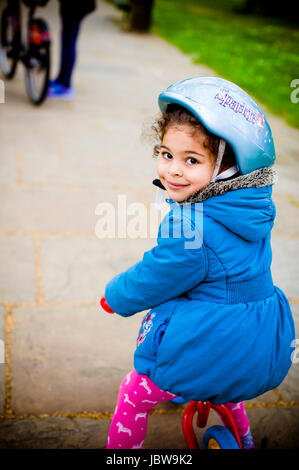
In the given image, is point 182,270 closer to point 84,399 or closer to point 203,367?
point 203,367

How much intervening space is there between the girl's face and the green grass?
5435 millimetres

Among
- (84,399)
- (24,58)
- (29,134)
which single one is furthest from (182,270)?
(24,58)

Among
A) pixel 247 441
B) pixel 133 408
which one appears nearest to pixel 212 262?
pixel 133 408

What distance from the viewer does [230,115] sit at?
1471mm

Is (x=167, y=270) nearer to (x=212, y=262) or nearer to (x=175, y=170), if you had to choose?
(x=212, y=262)

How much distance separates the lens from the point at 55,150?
4844 millimetres

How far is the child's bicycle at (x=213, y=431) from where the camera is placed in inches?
71.1

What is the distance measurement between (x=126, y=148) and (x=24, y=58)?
188cm

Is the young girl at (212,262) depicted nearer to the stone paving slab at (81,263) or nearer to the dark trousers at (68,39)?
the stone paving slab at (81,263)

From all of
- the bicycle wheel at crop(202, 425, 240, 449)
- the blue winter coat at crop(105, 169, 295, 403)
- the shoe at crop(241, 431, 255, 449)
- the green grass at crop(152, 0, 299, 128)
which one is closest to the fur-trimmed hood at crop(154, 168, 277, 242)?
the blue winter coat at crop(105, 169, 295, 403)

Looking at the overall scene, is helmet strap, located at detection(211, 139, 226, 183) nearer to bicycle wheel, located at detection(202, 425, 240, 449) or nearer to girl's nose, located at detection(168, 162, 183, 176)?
girl's nose, located at detection(168, 162, 183, 176)

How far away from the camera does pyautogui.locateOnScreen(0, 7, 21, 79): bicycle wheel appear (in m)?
5.97

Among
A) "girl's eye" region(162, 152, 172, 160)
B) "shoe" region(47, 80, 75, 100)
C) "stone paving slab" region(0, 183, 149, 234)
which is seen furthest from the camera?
"shoe" region(47, 80, 75, 100)

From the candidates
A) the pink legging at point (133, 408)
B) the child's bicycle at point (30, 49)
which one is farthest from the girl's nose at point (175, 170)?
the child's bicycle at point (30, 49)
